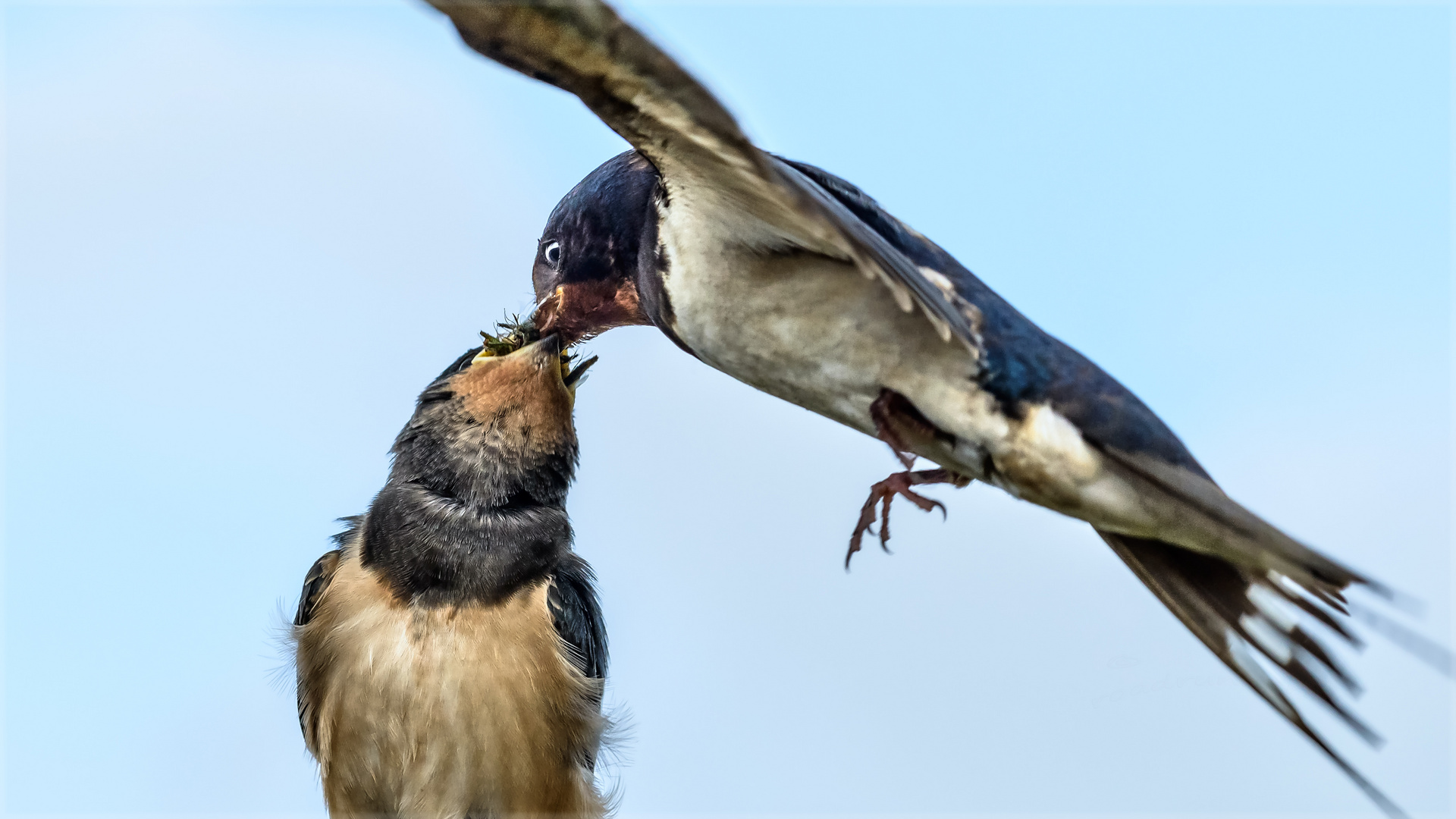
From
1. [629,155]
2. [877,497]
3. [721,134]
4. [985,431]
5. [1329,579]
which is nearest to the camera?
[721,134]

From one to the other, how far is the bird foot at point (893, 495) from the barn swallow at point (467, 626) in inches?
40.7

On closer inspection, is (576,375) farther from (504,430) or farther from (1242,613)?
(1242,613)

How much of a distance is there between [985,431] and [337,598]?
1727 millimetres

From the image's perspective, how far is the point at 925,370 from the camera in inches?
84.7

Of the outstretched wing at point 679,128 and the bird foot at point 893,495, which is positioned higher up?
the outstretched wing at point 679,128

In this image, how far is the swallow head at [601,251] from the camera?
2.45m

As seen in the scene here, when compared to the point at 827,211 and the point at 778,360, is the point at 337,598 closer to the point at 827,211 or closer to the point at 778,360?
the point at 778,360

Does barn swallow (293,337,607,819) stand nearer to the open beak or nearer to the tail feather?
the open beak

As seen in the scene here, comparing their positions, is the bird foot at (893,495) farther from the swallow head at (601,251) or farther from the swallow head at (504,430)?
the swallow head at (504,430)

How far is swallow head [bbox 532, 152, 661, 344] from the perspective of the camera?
245 centimetres

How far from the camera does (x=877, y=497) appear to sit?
92.2 inches

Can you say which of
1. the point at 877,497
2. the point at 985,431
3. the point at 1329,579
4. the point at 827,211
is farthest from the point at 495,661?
the point at 1329,579

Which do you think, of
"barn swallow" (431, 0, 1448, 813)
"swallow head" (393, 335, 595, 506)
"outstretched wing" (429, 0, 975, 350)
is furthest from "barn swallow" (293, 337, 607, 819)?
"outstretched wing" (429, 0, 975, 350)

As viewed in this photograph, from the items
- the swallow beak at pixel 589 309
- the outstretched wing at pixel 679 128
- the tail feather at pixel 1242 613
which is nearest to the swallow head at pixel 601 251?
the swallow beak at pixel 589 309
